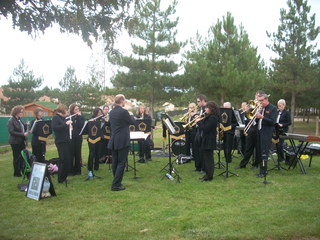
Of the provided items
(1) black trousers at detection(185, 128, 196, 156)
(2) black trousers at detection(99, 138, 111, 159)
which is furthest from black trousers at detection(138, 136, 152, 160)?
(1) black trousers at detection(185, 128, 196, 156)

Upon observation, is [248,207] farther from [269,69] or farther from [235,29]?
[269,69]

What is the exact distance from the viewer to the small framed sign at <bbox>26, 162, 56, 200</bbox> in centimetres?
599

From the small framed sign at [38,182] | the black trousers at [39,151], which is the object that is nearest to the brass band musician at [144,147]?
the black trousers at [39,151]

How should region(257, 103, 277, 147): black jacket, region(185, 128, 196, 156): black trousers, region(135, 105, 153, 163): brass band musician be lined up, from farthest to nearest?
region(135, 105, 153, 163): brass band musician
region(185, 128, 196, 156): black trousers
region(257, 103, 277, 147): black jacket

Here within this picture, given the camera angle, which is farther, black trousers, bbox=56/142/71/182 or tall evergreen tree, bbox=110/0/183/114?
tall evergreen tree, bbox=110/0/183/114

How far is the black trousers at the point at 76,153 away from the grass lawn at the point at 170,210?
28.3 inches

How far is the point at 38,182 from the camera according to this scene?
6.07 m

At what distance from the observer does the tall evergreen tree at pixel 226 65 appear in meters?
20.2

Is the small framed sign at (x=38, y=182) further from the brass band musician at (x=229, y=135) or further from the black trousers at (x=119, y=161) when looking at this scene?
the brass band musician at (x=229, y=135)

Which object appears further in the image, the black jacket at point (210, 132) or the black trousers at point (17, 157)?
the black trousers at point (17, 157)

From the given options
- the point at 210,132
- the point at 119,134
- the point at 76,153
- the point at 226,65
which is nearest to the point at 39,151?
the point at 76,153

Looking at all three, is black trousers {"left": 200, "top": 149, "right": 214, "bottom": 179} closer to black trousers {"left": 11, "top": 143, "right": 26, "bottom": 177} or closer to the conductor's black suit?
the conductor's black suit

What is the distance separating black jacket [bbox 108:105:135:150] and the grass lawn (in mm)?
1091

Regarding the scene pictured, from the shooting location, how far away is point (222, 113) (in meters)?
8.42
